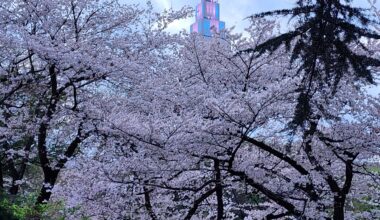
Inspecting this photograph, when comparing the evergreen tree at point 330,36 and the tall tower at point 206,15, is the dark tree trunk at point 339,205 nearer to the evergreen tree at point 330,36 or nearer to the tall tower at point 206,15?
the evergreen tree at point 330,36

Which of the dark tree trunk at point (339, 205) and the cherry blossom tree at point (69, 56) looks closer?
the dark tree trunk at point (339, 205)

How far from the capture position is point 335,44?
4707 millimetres

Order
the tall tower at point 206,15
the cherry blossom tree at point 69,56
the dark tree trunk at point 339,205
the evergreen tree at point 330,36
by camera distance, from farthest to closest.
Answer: the tall tower at point 206,15, the cherry blossom tree at point 69,56, the dark tree trunk at point 339,205, the evergreen tree at point 330,36

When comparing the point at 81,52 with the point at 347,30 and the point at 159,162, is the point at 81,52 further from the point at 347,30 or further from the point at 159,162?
the point at 347,30

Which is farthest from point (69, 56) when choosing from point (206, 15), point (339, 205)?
point (206, 15)

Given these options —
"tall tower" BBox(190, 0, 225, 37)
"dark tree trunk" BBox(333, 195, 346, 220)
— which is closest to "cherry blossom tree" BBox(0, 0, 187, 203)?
"dark tree trunk" BBox(333, 195, 346, 220)

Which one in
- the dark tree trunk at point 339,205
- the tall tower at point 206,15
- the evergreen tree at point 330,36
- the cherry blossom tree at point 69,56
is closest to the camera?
the evergreen tree at point 330,36

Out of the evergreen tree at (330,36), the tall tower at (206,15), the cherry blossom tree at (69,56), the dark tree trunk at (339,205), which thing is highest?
the tall tower at (206,15)

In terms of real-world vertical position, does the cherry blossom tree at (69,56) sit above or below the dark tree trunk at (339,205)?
above

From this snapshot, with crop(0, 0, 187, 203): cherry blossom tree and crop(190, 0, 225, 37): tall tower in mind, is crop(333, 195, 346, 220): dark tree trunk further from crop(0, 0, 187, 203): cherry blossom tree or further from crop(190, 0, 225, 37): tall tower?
crop(190, 0, 225, 37): tall tower

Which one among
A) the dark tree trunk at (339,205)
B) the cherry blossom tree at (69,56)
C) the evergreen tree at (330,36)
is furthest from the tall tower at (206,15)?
the evergreen tree at (330,36)

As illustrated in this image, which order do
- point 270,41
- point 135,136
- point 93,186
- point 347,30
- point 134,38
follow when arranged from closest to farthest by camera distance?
point 347,30
point 270,41
point 135,136
point 93,186
point 134,38

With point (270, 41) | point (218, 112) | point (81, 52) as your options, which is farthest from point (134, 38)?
point (270, 41)

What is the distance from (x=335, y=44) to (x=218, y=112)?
2.24m
